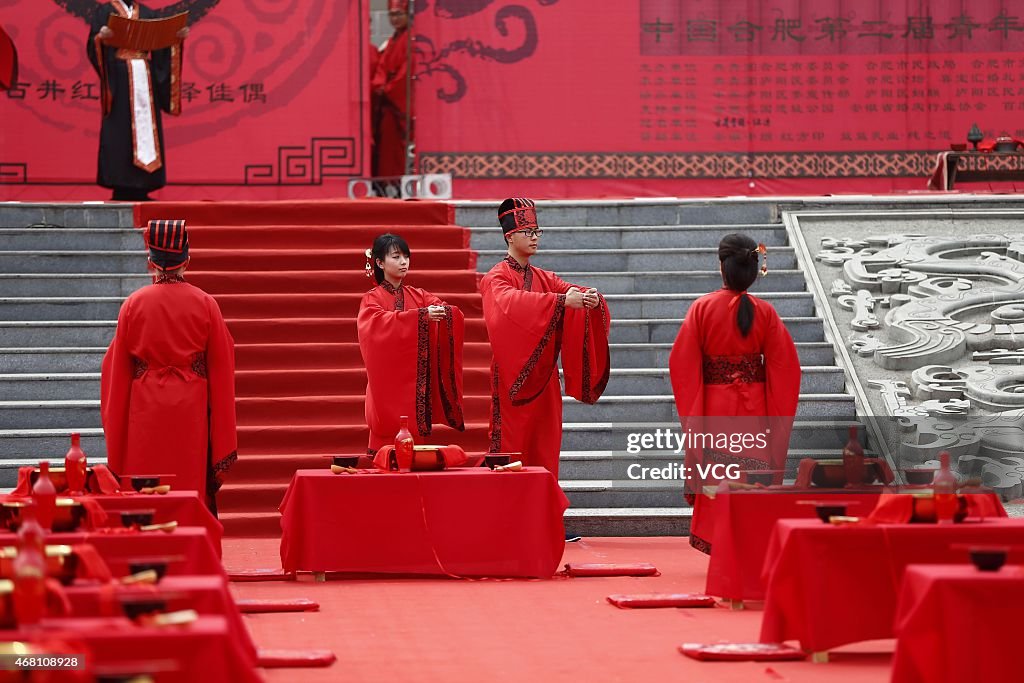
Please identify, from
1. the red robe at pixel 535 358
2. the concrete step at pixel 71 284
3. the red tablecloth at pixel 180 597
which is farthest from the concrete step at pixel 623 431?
the red tablecloth at pixel 180 597

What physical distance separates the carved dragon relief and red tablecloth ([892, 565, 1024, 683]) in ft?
12.4

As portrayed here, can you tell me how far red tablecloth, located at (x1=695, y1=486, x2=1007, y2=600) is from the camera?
5.97 m

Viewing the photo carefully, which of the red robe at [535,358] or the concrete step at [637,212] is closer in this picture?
the red robe at [535,358]

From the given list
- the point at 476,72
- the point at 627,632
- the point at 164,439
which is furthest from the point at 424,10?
the point at 627,632

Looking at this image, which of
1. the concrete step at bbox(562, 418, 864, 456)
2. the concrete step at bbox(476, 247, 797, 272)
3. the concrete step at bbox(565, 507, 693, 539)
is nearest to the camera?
the concrete step at bbox(565, 507, 693, 539)

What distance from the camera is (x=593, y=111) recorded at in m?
13.5

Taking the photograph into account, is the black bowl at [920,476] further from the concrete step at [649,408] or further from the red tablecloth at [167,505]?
the concrete step at [649,408]

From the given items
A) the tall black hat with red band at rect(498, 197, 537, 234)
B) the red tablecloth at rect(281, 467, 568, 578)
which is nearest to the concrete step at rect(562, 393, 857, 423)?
the tall black hat with red band at rect(498, 197, 537, 234)

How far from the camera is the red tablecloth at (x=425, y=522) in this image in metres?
6.67

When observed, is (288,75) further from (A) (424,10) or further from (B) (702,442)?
(B) (702,442)

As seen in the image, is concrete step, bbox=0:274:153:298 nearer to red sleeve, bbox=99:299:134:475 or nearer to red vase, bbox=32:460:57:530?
red sleeve, bbox=99:299:134:475

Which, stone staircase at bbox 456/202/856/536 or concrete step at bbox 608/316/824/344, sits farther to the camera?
concrete step at bbox 608/316/824/344

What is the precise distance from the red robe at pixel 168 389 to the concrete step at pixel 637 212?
14.6ft

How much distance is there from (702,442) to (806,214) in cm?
440
